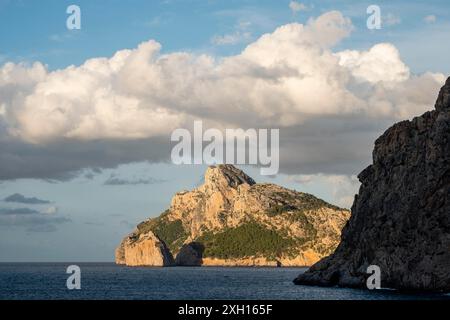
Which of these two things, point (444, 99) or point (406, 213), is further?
point (406, 213)

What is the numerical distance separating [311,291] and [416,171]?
31.3m

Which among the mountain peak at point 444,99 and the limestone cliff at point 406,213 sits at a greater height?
the mountain peak at point 444,99

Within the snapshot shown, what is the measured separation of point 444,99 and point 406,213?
71.1ft

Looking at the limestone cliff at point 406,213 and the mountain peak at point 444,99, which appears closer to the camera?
the limestone cliff at point 406,213

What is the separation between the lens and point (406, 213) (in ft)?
413

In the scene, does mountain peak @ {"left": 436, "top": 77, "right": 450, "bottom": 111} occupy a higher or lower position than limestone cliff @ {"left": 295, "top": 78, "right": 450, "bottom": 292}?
higher

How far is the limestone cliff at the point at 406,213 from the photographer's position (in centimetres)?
11788

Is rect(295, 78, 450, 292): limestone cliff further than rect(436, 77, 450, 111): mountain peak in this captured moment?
No

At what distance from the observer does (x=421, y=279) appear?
384 ft

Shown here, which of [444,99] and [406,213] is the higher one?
[444,99]

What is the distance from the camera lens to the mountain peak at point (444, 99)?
124 m

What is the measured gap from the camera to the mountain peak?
12375 cm
